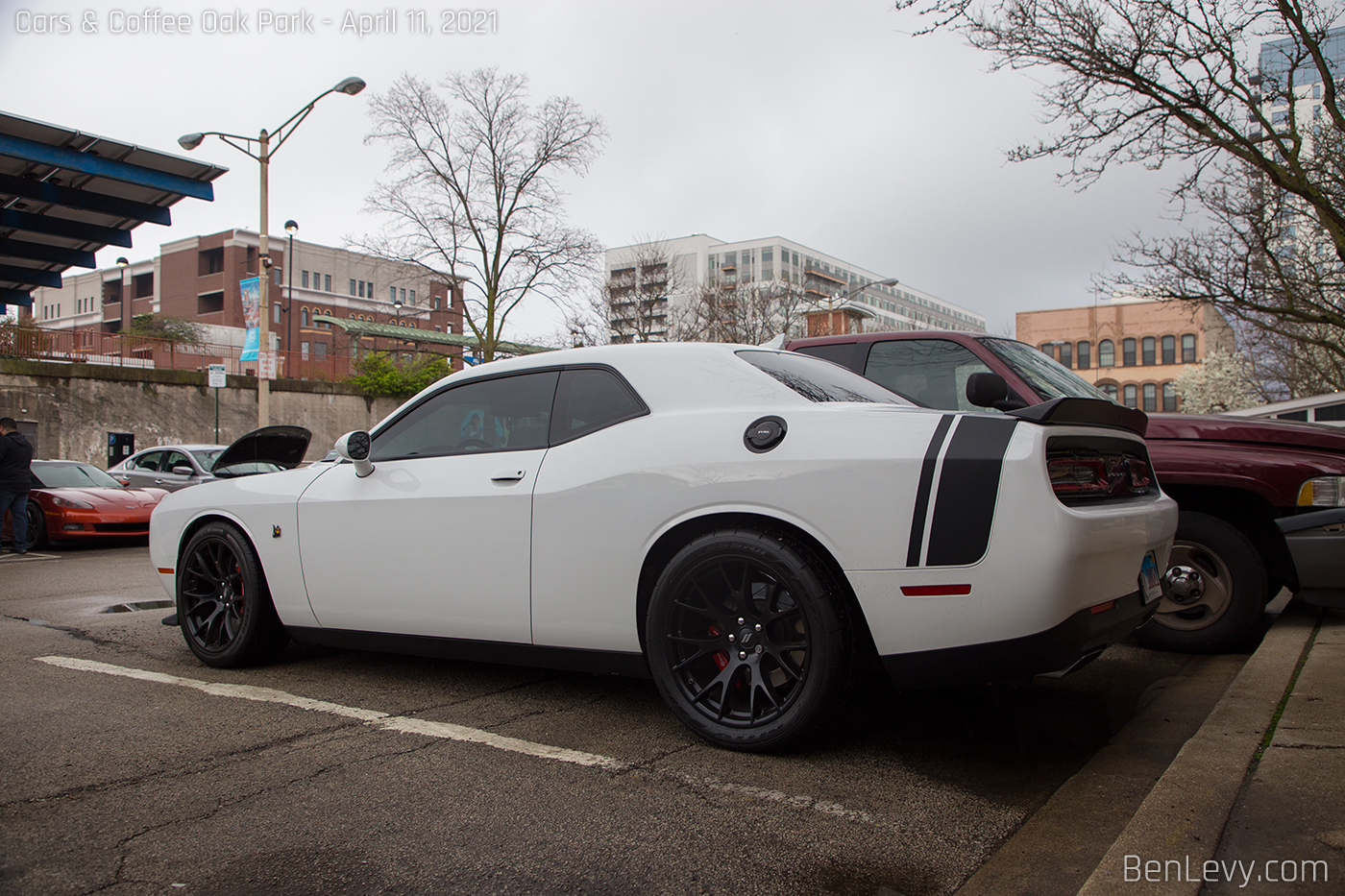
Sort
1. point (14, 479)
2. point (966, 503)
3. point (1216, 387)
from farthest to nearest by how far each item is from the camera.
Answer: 1. point (1216, 387)
2. point (14, 479)
3. point (966, 503)

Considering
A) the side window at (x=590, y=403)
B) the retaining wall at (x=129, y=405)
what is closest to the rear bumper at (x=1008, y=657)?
the side window at (x=590, y=403)

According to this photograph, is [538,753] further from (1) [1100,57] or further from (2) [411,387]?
(2) [411,387]

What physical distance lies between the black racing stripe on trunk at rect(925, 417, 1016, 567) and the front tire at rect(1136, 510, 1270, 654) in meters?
2.45

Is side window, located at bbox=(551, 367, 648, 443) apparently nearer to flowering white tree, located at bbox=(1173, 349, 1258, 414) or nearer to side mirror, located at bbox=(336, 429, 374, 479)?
side mirror, located at bbox=(336, 429, 374, 479)

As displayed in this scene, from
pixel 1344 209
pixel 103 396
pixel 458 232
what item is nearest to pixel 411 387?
pixel 458 232

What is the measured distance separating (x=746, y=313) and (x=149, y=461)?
25.0 m

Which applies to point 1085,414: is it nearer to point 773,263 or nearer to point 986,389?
point 986,389

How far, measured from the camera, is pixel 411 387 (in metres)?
33.1

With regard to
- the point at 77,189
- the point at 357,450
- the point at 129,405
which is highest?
the point at 77,189

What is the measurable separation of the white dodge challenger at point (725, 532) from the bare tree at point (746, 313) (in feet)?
→ 98.5

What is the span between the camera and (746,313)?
36406 mm

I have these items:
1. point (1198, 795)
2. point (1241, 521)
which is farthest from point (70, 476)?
point (1198, 795)

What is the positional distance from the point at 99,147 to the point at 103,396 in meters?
12.9

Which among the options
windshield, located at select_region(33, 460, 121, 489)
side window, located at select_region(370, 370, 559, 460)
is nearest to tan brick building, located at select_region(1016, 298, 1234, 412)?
windshield, located at select_region(33, 460, 121, 489)
